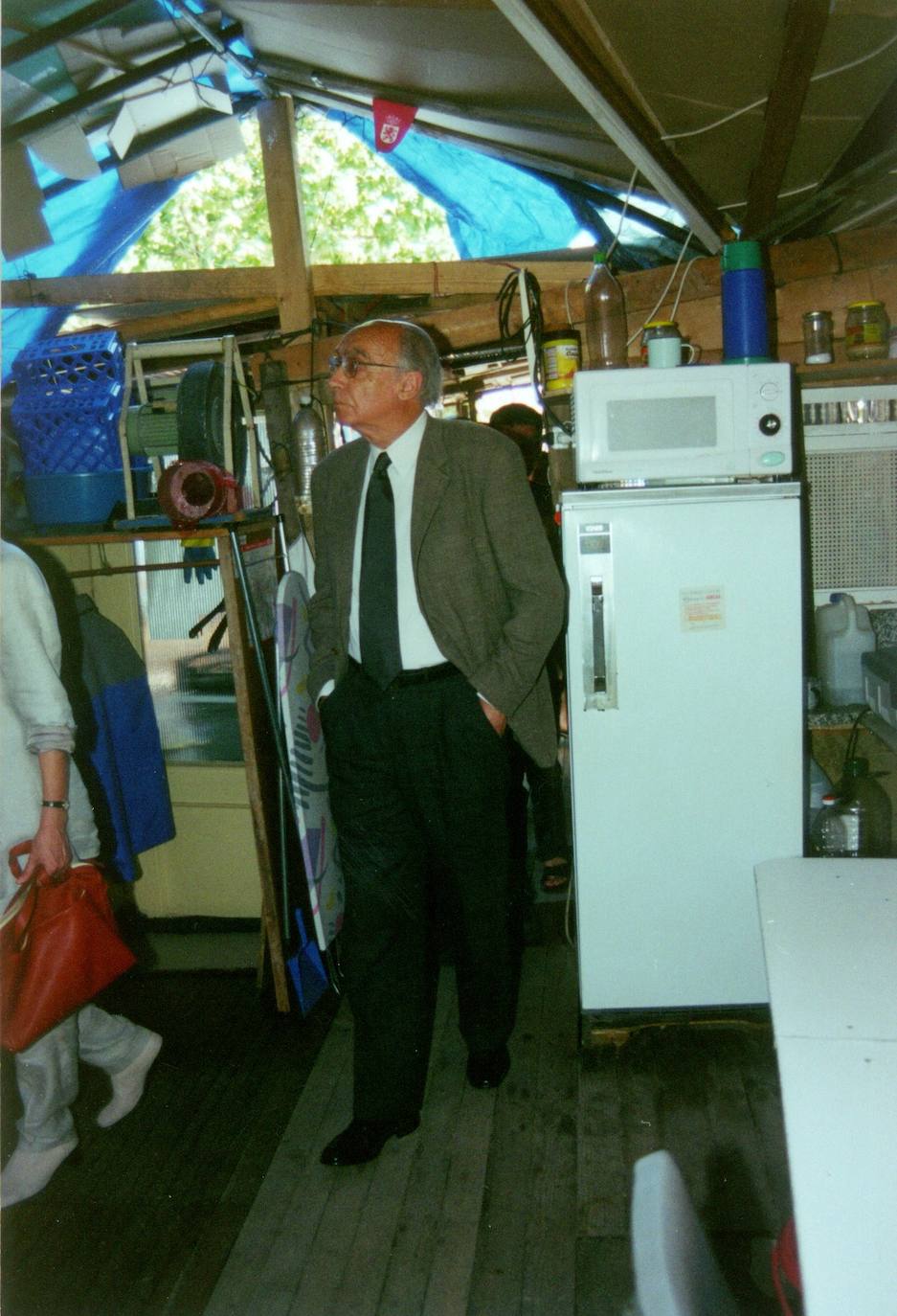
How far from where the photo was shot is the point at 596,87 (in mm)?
1777

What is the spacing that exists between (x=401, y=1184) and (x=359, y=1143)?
0.13 m

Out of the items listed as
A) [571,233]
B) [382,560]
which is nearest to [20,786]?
[382,560]

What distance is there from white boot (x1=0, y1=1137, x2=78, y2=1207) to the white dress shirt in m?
1.30

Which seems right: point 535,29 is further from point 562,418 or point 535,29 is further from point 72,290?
point 72,290

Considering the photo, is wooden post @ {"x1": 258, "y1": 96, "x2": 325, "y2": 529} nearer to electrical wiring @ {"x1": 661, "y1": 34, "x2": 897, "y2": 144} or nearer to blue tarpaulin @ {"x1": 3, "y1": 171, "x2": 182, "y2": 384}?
blue tarpaulin @ {"x1": 3, "y1": 171, "x2": 182, "y2": 384}

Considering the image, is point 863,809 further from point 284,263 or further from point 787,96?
point 284,263

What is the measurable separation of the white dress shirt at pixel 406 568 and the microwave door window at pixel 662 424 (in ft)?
1.56

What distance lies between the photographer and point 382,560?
7.04ft

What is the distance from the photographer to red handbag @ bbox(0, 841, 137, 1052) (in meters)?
1.92

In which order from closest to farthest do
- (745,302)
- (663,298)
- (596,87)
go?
(596,87)
(745,302)
(663,298)

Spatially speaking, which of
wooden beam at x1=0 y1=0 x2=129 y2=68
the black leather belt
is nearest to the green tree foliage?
wooden beam at x1=0 y1=0 x2=129 y2=68

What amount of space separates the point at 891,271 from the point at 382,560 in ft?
6.71

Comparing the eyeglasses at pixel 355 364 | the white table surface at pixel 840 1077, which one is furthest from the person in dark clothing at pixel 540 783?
the white table surface at pixel 840 1077

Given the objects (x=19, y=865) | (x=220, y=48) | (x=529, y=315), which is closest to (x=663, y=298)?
(x=529, y=315)
